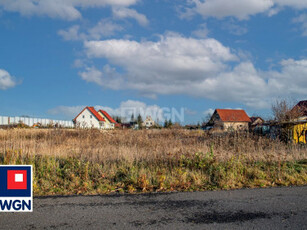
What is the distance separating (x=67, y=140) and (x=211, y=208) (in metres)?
10.9

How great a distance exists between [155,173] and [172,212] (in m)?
2.58

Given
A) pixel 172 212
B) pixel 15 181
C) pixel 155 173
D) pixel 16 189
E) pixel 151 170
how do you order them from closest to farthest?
A: 1. pixel 172 212
2. pixel 16 189
3. pixel 15 181
4. pixel 155 173
5. pixel 151 170

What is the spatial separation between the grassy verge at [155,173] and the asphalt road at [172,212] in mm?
665

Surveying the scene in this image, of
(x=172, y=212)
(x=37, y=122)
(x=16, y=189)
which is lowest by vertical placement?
(x=172, y=212)

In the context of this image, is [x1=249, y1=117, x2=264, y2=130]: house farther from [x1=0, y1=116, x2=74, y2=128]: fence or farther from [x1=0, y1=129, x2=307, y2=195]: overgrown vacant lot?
[x1=0, y1=116, x2=74, y2=128]: fence

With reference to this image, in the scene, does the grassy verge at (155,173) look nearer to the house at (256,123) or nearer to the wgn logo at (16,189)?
the wgn logo at (16,189)

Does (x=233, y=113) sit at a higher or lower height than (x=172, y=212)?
A: higher

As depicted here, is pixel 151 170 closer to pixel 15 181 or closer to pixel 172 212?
pixel 172 212

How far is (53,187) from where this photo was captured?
272 inches

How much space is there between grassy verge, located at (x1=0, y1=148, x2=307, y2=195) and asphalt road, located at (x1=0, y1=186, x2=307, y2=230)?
67cm

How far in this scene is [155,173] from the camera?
7.57 meters

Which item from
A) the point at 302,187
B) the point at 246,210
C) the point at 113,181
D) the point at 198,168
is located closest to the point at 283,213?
the point at 246,210

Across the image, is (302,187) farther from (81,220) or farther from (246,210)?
(81,220)

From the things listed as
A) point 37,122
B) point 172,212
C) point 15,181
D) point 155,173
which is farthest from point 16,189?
point 37,122
